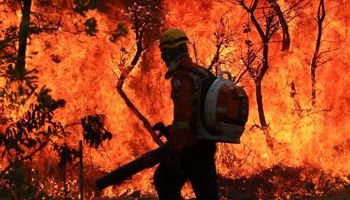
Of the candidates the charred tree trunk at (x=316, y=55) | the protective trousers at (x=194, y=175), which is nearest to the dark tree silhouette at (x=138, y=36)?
the charred tree trunk at (x=316, y=55)

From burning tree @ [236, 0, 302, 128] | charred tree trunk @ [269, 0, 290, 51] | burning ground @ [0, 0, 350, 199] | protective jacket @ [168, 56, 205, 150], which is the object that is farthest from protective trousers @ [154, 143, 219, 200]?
charred tree trunk @ [269, 0, 290, 51]

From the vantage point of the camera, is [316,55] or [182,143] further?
[316,55]

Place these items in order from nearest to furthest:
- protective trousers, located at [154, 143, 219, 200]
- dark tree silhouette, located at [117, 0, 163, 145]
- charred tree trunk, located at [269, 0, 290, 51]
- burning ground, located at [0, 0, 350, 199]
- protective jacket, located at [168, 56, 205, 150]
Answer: protective jacket, located at [168, 56, 205, 150], protective trousers, located at [154, 143, 219, 200], burning ground, located at [0, 0, 350, 199], dark tree silhouette, located at [117, 0, 163, 145], charred tree trunk, located at [269, 0, 290, 51]

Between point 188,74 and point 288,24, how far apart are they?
10.9m

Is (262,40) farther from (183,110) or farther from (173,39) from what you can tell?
(183,110)

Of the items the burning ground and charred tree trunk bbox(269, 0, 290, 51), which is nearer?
the burning ground

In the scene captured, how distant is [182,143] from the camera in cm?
519

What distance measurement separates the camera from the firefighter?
5.21 metres

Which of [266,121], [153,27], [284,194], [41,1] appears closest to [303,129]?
[266,121]

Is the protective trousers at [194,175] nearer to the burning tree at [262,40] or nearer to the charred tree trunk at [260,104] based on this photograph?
the burning tree at [262,40]

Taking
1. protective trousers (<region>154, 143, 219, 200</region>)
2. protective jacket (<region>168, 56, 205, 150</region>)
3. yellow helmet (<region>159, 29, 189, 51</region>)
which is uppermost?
yellow helmet (<region>159, 29, 189, 51</region>)

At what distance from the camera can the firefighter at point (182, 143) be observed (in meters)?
5.21

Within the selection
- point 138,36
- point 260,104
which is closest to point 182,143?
point 138,36

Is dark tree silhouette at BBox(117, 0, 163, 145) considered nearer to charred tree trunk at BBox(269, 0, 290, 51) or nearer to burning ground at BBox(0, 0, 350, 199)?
burning ground at BBox(0, 0, 350, 199)
